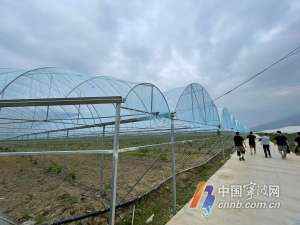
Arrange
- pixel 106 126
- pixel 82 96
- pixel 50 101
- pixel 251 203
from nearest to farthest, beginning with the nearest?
pixel 50 101
pixel 251 203
pixel 106 126
pixel 82 96

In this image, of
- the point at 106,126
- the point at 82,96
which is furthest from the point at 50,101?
the point at 82,96

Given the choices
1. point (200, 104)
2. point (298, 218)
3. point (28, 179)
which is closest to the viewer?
point (298, 218)

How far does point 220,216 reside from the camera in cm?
422

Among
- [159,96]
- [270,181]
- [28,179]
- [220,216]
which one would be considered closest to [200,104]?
[159,96]

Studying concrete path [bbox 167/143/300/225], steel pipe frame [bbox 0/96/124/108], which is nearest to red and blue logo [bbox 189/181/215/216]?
concrete path [bbox 167/143/300/225]

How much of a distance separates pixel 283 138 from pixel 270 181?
21.7ft

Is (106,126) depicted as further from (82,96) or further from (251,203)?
(82,96)

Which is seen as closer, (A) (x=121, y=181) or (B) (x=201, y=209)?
(B) (x=201, y=209)

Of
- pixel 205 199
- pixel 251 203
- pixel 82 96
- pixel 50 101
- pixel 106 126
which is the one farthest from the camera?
pixel 82 96

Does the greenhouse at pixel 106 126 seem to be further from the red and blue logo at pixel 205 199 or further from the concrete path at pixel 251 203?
the concrete path at pixel 251 203

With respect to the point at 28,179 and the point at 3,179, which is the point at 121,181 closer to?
the point at 28,179

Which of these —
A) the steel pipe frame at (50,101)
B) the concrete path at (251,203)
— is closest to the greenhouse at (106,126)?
the concrete path at (251,203)

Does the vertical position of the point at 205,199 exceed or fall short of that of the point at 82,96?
it falls short

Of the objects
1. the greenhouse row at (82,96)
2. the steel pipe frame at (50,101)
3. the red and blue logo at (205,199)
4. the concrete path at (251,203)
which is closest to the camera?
the steel pipe frame at (50,101)
